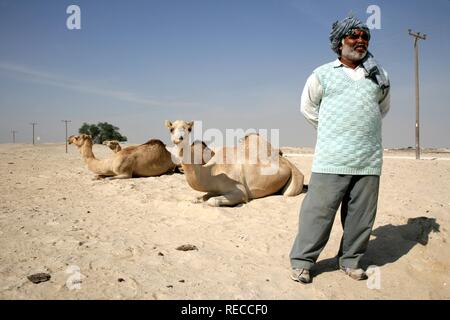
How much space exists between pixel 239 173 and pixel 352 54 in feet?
12.0

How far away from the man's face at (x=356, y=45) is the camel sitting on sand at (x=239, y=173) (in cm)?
305

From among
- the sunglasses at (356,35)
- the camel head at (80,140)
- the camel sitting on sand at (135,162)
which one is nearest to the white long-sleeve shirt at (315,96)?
the sunglasses at (356,35)

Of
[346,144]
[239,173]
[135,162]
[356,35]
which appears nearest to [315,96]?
[346,144]

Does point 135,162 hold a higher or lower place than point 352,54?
lower

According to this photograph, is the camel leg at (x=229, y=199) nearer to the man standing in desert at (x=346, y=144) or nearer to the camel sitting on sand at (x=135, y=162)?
the man standing in desert at (x=346, y=144)

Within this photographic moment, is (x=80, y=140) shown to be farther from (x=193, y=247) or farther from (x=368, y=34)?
(x=368, y=34)

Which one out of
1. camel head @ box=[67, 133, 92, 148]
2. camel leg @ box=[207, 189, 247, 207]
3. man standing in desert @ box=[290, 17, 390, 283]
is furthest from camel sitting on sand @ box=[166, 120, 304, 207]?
camel head @ box=[67, 133, 92, 148]

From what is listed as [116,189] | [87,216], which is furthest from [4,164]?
[87,216]

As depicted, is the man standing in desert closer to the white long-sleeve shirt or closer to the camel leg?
the white long-sleeve shirt

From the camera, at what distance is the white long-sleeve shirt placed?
12.1 ft

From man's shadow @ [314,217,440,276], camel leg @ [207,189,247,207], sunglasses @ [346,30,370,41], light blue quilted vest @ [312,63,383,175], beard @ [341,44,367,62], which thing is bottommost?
man's shadow @ [314,217,440,276]

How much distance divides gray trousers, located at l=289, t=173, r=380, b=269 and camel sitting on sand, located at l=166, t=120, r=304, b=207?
2.83 meters

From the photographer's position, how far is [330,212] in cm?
365

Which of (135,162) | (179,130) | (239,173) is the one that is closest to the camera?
(179,130)
